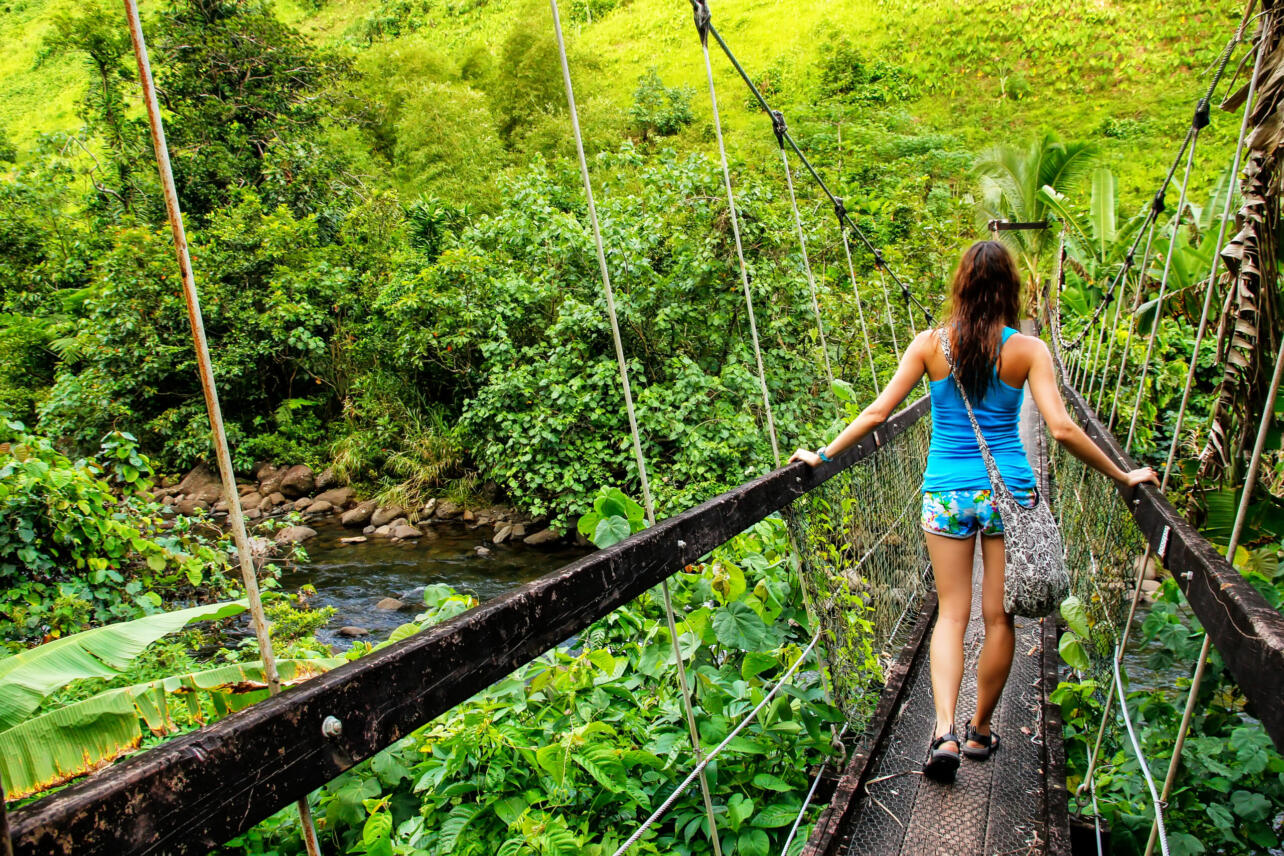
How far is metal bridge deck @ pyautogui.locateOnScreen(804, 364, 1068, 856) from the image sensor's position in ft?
4.43

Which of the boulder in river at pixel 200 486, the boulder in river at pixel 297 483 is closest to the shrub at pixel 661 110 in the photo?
the boulder in river at pixel 297 483

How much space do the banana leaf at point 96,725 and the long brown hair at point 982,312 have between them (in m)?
1.54

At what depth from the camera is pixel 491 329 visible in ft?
26.1

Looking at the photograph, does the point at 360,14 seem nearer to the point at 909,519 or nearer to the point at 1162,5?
the point at 1162,5

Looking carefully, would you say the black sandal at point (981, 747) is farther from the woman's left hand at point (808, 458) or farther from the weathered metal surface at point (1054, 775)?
the woman's left hand at point (808, 458)

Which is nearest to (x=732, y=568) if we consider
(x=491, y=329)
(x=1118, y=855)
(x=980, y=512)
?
(x=980, y=512)

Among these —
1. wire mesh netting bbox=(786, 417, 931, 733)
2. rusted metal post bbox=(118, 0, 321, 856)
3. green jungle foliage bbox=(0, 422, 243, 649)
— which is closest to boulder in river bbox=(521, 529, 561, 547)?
green jungle foliage bbox=(0, 422, 243, 649)

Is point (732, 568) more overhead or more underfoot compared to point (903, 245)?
more underfoot

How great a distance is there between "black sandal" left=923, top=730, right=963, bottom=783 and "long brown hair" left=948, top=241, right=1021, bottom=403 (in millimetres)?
683

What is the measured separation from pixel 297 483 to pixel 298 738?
32.1 feet

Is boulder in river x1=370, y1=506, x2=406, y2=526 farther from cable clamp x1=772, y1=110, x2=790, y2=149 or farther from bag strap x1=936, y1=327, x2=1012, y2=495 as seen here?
bag strap x1=936, y1=327, x2=1012, y2=495

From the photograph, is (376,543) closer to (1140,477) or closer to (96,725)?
(96,725)

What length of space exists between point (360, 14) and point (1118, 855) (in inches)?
1648

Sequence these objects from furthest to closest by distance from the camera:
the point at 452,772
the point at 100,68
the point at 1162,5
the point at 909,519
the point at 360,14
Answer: the point at 360,14, the point at 1162,5, the point at 100,68, the point at 909,519, the point at 452,772
